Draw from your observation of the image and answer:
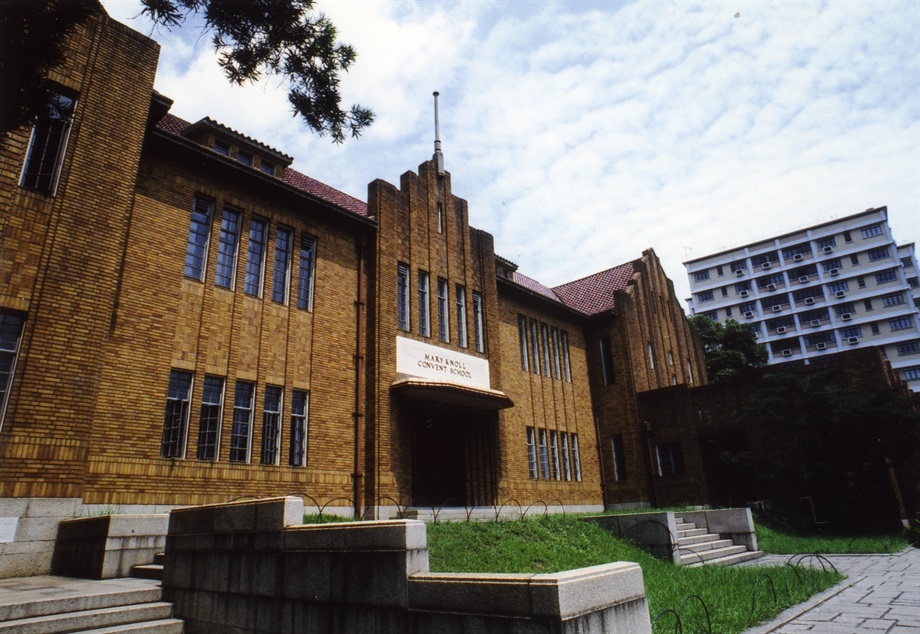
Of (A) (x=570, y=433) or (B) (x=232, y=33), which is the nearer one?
(B) (x=232, y=33)

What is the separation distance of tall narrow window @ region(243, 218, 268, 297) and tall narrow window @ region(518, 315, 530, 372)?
10.7 m

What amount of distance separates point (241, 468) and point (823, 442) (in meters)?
18.1

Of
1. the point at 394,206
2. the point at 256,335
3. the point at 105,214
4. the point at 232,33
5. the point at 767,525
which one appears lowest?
the point at 767,525

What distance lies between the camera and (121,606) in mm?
6426

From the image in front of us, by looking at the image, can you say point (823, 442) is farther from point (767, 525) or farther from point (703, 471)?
A: point (703, 471)

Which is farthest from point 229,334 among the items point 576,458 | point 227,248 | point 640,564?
point 576,458

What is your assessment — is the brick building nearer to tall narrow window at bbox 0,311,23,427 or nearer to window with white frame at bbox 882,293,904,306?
tall narrow window at bbox 0,311,23,427

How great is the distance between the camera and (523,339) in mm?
21938

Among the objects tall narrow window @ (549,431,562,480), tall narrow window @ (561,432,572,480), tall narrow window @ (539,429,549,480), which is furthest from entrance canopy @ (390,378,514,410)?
tall narrow window @ (561,432,572,480)

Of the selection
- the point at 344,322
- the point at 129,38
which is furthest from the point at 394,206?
the point at 129,38

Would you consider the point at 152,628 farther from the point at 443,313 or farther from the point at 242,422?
the point at 443,313

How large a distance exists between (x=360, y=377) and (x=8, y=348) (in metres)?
7.59

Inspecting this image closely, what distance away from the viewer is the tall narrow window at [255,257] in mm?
13578

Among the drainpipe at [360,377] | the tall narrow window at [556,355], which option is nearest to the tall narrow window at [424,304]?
the drainpipe at [360,377]
